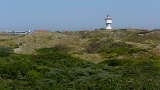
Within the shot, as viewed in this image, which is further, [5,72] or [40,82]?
[5,72]

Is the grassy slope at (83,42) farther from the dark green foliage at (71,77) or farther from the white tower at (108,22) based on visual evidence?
the dark green foliage at (71,77)

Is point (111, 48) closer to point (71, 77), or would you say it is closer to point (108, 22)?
point (71, 77)

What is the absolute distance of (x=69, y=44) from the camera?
32594mm

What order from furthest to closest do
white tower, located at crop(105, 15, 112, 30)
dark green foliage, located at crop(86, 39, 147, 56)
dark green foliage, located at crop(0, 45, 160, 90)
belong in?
white tower, located at crop(105, 15, 112, 30), dark green foliage, located at crop(86, 39, 147, 56), dark green foliage, located at crop(0, 45, 160, 90)

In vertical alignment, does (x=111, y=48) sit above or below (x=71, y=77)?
above

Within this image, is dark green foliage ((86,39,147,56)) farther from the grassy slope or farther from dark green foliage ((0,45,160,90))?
dark green foliage ((0,45,160,90))

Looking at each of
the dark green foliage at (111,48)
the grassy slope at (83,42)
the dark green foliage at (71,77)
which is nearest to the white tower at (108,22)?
the grassy slope at (83,42)

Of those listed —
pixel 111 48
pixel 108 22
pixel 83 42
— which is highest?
pixel 108 22

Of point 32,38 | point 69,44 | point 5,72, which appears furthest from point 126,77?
point 32,38

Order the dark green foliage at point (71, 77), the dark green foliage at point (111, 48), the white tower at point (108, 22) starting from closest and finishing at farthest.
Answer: the dark green foliage at point (71, 77), the dark green foliage at point (111, 48), the white tower at point (108, 22)

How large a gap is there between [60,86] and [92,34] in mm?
30482

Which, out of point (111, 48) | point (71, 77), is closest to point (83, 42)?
point (111, 48)

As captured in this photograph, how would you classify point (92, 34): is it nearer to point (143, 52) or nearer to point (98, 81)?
point (143, 52)

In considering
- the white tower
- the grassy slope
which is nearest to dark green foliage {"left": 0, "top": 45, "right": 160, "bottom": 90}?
the grassy slope
